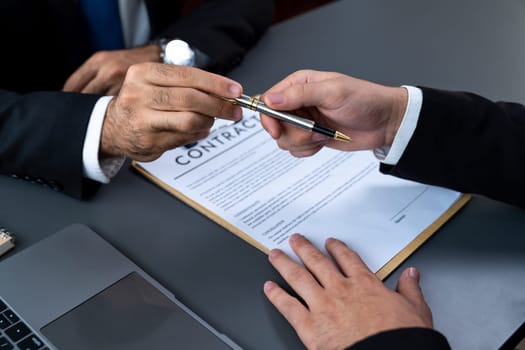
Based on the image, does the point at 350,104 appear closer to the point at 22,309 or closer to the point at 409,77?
the point at 409,77

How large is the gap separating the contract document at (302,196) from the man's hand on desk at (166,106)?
0.09 meters

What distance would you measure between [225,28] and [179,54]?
0.16 metres

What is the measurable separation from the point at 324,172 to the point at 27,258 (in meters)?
0.42

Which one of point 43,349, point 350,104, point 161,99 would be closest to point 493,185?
point 350,104

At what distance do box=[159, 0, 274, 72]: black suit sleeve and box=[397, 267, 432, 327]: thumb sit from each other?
60 cm

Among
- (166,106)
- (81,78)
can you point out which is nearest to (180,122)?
(166,106)

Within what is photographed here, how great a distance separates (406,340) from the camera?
0.50m

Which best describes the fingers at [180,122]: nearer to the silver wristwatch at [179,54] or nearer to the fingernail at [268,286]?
the fingernail at [268,286]

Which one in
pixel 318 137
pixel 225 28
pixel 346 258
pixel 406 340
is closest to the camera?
pixel 406 340

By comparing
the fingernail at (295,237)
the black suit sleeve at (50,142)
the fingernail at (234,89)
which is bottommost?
the fingernail at (295,237)

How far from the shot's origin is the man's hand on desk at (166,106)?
62 centimetres

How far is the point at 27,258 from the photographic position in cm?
61

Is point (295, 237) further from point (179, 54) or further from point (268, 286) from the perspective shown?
point (179, 54)

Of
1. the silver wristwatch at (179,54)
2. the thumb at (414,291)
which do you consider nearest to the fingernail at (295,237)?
the thumb at (414,291)
